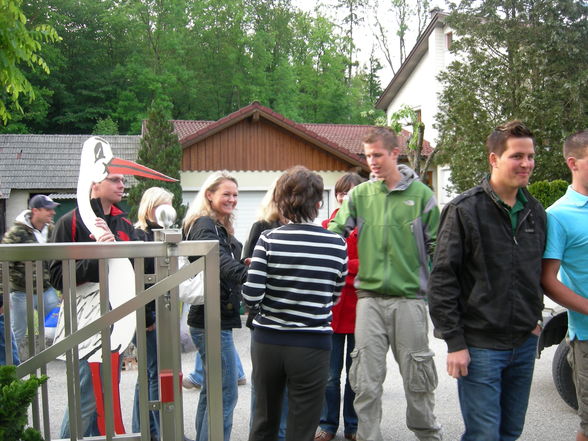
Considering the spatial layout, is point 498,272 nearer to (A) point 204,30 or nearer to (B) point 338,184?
(B) point 338,184

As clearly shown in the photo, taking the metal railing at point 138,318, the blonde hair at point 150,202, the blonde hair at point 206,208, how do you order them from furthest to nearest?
the blonde hair at point 150,202 → the blonde hair at point 206,208 → the metal railing at point 138,318

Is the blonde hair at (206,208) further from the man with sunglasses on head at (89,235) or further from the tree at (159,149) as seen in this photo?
the tree at (159,149)

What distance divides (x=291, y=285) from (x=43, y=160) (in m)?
25.2

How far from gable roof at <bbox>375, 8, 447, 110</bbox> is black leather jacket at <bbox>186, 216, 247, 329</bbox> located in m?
24.2

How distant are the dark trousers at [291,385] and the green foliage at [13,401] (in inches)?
52.9

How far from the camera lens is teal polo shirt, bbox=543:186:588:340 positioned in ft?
10.8

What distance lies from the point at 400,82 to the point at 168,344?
31.0 m

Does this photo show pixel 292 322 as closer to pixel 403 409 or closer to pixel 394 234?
pixel 394 234

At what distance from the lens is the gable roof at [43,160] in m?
24.7

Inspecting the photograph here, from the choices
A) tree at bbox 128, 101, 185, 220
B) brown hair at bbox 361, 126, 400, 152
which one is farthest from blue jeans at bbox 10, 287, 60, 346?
tree at bbox 128, 101, 185, 220

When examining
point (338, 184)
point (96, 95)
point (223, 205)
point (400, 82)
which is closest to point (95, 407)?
point (223, 205)

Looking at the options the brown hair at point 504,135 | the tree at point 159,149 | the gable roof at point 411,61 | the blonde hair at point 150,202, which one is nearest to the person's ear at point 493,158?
the brown hair at point 504,135

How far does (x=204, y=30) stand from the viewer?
156 feet

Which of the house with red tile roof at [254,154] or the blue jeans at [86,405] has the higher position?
the house with red tile roof at [254,154]
